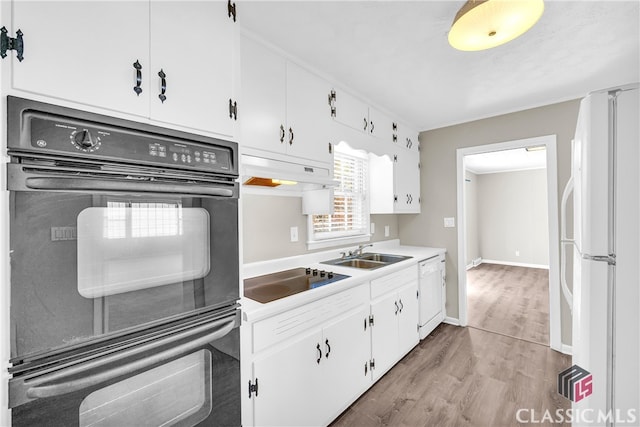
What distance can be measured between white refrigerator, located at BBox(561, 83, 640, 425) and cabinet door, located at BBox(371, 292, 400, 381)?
131 cm

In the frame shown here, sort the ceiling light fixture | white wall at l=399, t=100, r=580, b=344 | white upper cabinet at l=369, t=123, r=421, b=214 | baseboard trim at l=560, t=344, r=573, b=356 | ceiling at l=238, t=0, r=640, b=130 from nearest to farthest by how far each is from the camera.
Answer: the ceiling light fixture, ceiling at l=238, t=0, r=640, b=130, baseboard trim at l=560, t=344, r=573, b=356, white wall at l=399, t=100, r=580, b=344, white upper cabinet at l=369, t=123, r=421, b=214

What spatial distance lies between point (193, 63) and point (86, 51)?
360mm

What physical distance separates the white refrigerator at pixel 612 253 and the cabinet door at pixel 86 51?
164 cm

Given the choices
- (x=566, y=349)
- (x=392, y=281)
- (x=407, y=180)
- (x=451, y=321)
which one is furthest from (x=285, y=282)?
(x=566, y=349)

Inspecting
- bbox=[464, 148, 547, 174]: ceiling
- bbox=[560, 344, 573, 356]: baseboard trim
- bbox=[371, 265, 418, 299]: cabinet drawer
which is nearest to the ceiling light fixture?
bbox=[371, 265, 418, 299]: cabinet drawer

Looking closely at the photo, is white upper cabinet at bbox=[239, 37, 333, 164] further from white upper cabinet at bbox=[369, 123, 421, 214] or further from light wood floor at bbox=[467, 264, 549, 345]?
light wood floor at bbox=[467, 264, 549, 345]

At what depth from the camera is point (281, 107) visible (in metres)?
1.88

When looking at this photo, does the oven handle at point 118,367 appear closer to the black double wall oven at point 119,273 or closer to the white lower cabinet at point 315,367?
the black double wall oven at point 119,273

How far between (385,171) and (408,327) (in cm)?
163

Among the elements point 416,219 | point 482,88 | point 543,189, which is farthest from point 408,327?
point 543,189

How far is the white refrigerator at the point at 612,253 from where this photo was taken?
101 cm

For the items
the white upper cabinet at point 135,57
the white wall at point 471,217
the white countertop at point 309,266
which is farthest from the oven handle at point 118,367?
the white wall at point 471,217

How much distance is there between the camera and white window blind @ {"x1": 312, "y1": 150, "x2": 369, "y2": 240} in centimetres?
289

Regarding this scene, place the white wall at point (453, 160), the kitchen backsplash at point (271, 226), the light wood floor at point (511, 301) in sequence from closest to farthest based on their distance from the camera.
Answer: the kitchen backsplash at point (271, 226)
the white wall at point (453, 160)
the light wood floor at point (511, 301)
